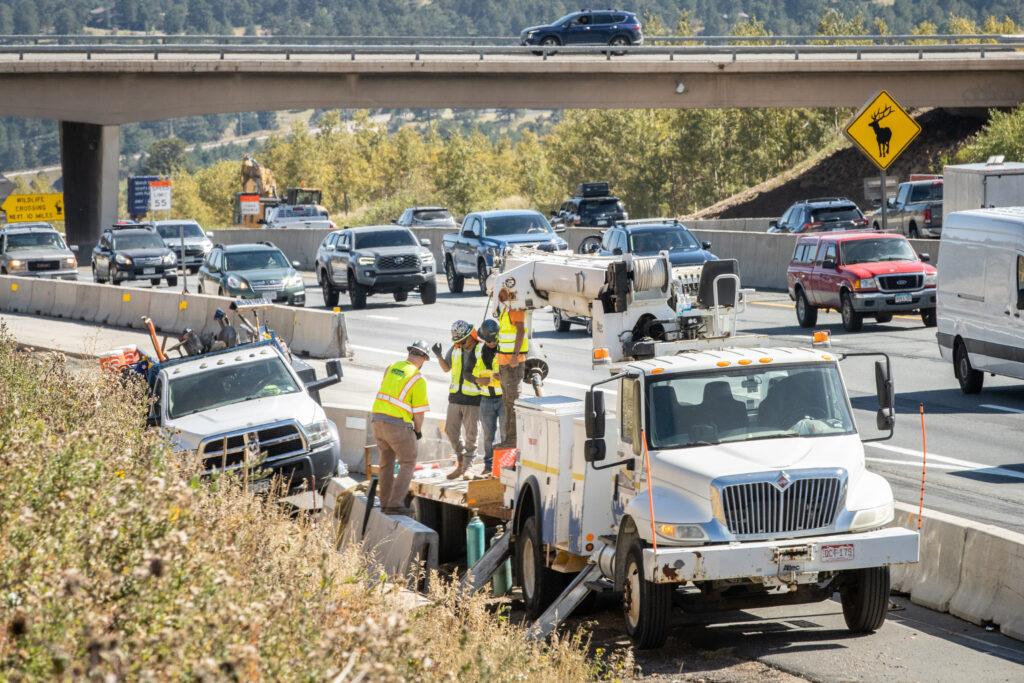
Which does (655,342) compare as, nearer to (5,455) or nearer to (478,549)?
(478,549)

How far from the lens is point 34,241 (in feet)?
154

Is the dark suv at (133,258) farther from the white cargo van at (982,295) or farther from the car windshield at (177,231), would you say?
the white cargo van at (982,295)

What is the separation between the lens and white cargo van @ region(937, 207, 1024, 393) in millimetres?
19891

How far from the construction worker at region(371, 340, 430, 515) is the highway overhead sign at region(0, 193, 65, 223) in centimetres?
4328

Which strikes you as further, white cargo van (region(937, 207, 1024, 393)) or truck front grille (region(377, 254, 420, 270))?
truck front grille (region(377, 254, 420, 270))

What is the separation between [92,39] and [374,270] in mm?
30922

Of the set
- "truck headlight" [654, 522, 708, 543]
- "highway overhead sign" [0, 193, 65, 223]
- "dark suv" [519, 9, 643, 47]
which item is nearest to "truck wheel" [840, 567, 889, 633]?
"truck headlight" [654, 522, 708, 543]

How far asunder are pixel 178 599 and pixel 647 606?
5.16m

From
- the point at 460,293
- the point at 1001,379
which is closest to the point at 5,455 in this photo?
→ the point at 1001,379

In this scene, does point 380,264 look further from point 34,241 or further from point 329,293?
point 34,241

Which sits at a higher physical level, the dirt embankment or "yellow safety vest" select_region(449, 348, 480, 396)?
the dirt embankment

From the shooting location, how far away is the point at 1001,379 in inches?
892

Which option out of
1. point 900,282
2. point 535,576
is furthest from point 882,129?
point 535,576

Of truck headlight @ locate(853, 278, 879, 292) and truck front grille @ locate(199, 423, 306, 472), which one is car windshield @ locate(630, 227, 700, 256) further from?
truck front grille @ locate(199, 423, 306, 472)
